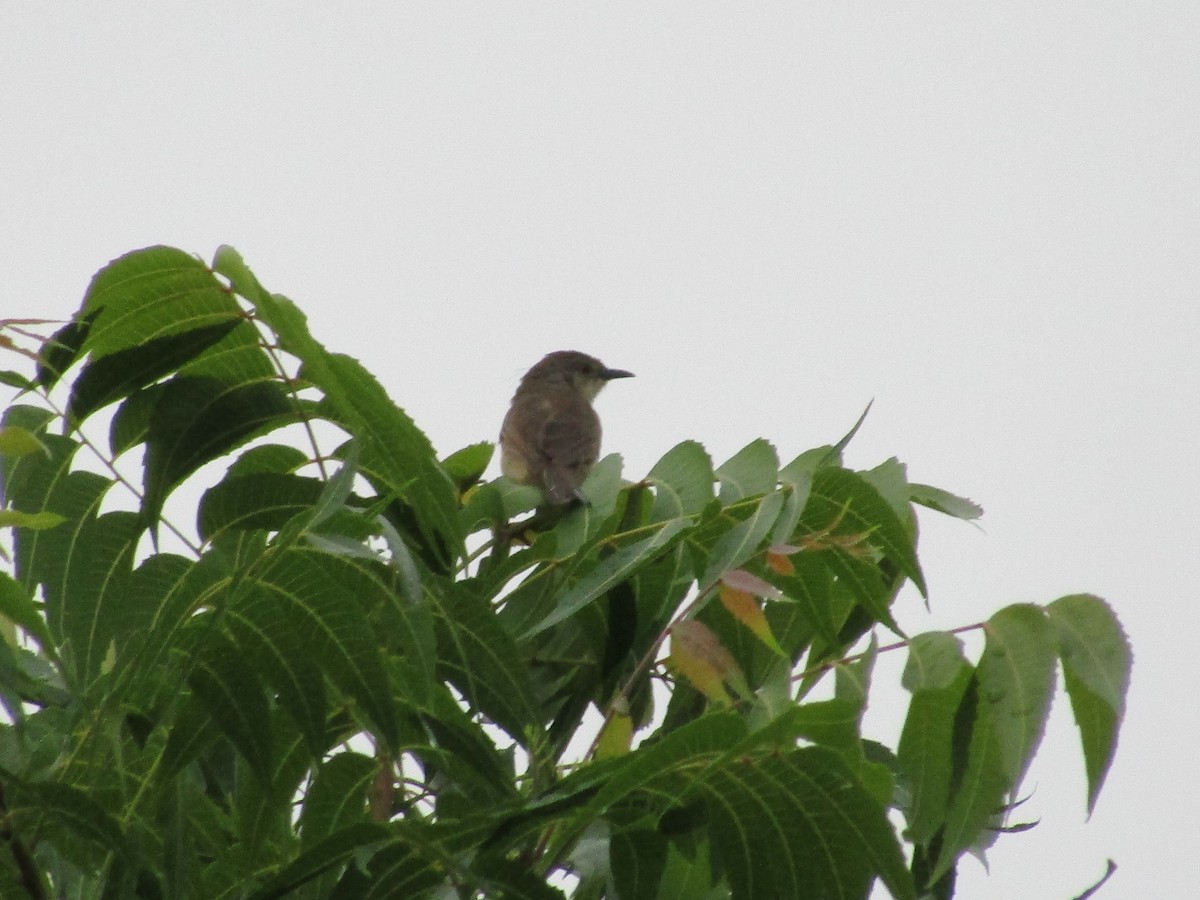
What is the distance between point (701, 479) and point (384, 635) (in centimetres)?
72

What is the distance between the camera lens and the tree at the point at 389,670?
2.16 metres

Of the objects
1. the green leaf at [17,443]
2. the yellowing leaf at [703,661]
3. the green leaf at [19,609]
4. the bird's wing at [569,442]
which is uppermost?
the bird's wing at [569,442]

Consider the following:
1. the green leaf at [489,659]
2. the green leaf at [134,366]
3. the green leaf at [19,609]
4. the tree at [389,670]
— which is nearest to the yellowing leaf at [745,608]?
the tree at [389,670]

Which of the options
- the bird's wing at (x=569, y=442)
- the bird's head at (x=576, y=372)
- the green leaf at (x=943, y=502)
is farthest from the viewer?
the bird's head at (x=576, y=372)

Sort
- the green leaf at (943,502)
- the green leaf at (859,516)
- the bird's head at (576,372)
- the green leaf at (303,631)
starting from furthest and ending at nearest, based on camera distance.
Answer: the bird's head at (576,372) < the green leaf at (943,502) < the green leaf at (859,516) < the green leaf at (303,631)

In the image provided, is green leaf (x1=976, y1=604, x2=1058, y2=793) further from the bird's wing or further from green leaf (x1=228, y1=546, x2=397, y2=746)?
the bird's wing

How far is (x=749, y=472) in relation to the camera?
2.91m

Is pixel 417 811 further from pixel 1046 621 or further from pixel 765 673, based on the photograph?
pixel 1046 621

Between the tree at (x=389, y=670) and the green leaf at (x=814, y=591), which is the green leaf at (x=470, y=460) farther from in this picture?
the green leaf at (x=814, y=591)

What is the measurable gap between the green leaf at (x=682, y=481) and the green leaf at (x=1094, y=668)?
0.69m

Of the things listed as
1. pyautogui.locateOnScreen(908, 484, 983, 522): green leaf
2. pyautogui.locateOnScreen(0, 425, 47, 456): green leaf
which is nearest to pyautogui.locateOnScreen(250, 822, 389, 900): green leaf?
pyautogui.locateOnScreen(0, 425, 47, 456): green leaf

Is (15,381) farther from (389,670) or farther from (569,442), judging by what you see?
(569,442)

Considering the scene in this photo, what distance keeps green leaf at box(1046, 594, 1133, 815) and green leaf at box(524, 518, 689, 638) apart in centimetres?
70

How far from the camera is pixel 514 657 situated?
2430mm
